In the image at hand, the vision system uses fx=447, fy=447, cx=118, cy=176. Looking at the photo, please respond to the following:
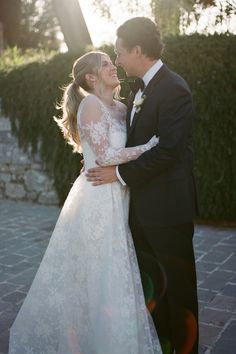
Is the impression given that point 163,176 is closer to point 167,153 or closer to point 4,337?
point 167,153

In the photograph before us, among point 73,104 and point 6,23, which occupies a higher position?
point 6,23

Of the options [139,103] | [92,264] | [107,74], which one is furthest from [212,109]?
[92,264]

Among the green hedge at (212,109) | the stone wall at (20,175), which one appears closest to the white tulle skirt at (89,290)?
the green hedge at (212,109)

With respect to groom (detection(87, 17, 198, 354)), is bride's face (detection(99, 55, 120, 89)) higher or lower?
higher

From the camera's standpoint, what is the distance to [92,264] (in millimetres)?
2793

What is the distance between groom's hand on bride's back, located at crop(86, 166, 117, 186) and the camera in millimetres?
2670

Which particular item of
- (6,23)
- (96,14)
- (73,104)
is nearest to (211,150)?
(73,104)

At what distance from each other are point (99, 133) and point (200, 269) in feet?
8.44

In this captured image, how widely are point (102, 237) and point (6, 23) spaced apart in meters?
18.7

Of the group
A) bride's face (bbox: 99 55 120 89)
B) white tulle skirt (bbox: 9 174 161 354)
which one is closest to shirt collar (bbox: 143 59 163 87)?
bride's face (bbox: 99 55 120 89)

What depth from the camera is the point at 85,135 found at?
2701 mm

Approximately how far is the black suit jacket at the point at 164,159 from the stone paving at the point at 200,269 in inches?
43.9

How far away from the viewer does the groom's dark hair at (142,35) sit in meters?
2.48

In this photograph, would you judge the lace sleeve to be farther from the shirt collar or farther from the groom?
the shirt collar
